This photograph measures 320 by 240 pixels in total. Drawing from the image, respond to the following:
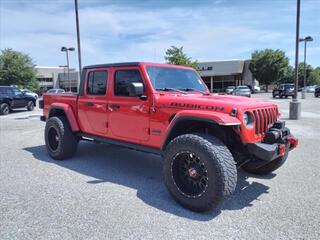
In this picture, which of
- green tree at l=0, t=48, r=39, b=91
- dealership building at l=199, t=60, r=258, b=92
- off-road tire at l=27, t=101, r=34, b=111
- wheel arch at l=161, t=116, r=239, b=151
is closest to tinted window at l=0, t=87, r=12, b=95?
off-road tire at l=27, t=101, r=34, b=111

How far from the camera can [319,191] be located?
180 inches

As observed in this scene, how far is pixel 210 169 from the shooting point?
377 centimetres

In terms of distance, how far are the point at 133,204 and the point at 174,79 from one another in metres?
2.25

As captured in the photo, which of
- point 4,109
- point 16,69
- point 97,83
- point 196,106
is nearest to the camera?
point 196,106

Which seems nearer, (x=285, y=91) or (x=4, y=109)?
(x=4, y=109)

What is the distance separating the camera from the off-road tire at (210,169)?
371 cm

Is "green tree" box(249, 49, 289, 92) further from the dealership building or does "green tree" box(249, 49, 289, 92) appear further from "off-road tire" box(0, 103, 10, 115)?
"off-road tire" box(0, 103, 10, 115)

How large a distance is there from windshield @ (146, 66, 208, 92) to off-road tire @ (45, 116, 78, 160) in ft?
8.14

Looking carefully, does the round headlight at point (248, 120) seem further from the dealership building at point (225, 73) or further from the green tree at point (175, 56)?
the dealership building at point (225, 73)

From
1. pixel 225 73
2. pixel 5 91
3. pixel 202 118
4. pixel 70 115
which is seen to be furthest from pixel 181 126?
pixel 225 73

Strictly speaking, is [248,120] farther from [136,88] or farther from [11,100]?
[11,100]

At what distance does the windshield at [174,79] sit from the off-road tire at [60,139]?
2482mm

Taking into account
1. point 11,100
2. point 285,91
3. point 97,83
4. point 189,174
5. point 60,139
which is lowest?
point 189,174

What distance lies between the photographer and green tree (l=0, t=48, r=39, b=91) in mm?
47750
